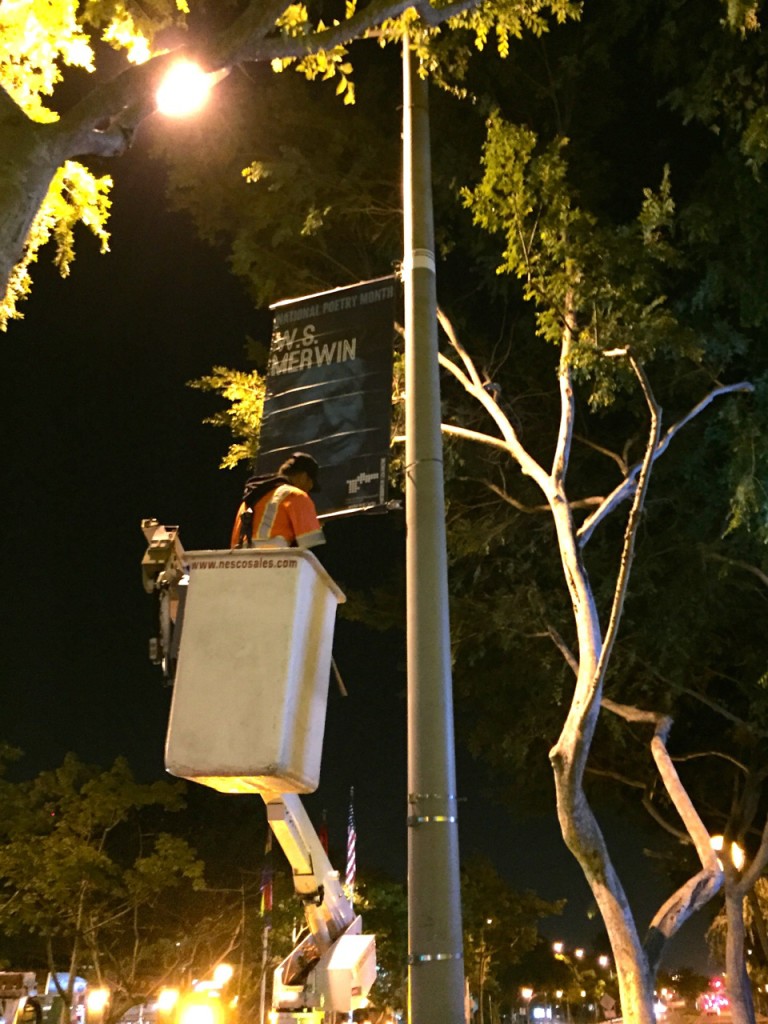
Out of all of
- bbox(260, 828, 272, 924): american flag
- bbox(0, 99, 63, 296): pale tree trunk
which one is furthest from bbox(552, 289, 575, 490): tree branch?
bbox(260, 828, 272, 924): american flag

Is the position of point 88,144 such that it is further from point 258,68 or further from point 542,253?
point 258,68

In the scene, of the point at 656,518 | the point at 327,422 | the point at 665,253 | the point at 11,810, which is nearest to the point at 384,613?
the point at 656,518

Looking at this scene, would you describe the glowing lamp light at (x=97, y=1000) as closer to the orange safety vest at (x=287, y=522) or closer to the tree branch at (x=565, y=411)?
the tree branch at (x=565, y=411)

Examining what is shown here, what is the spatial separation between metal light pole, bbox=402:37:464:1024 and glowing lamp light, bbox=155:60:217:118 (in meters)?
1.69

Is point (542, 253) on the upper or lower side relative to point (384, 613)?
upper

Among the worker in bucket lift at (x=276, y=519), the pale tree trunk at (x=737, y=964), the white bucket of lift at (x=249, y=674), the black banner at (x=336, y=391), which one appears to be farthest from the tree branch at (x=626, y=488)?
the pale tree trunk at (x=737, y=964)

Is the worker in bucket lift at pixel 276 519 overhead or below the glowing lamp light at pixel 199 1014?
overhead

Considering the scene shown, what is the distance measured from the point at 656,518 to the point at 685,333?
579 cm

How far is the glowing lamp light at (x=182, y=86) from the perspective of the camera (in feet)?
19.6

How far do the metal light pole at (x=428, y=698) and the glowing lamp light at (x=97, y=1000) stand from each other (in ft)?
91.6

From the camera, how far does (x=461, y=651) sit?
17641 millimetres

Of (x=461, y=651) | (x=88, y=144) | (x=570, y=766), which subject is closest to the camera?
(x=88, y=144)

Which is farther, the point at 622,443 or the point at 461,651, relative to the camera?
the point at 461,651

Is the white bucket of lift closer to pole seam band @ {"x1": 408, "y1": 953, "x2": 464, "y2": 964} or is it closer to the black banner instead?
pole seam band @ {"x1": 408, "y1": 953, "x2": 464, "y2": 964}
